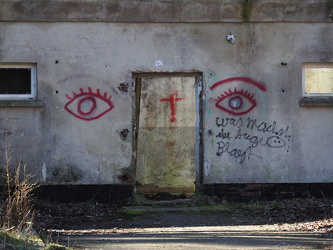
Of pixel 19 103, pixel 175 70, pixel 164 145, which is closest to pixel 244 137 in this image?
pixel 175 70

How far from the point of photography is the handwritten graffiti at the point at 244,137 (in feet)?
40.4

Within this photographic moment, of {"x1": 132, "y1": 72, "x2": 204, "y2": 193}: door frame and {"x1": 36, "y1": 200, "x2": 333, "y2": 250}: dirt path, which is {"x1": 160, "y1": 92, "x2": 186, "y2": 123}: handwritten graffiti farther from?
{"x1": 36, "y1": 200, "x2": 333, "y2": 250}: dirt path

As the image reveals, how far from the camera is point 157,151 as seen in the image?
14.5 m

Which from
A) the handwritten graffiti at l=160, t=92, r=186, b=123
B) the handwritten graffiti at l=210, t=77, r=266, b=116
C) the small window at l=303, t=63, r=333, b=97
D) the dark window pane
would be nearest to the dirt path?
the handwritten graffiti at l=210, t=77, r=266, b=116

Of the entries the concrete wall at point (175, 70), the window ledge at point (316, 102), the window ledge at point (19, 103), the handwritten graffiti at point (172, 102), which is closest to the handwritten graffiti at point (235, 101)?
the concrete wall at point (175, 70)

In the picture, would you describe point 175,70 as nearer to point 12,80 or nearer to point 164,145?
point 164,145

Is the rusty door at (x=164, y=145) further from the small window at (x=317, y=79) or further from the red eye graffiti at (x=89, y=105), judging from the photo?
the small window at (x=317, y=79)

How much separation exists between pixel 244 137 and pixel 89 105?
9.09ft

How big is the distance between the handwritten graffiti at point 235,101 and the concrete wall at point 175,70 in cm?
2

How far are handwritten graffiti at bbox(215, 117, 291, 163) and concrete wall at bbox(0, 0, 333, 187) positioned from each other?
2 centimetres

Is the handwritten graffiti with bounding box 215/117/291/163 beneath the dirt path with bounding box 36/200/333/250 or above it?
above

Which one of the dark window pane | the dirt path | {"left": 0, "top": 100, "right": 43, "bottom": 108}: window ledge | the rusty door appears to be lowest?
the dirt path

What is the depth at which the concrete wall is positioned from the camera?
1206 centimetres

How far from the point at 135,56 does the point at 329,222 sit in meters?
4.54
